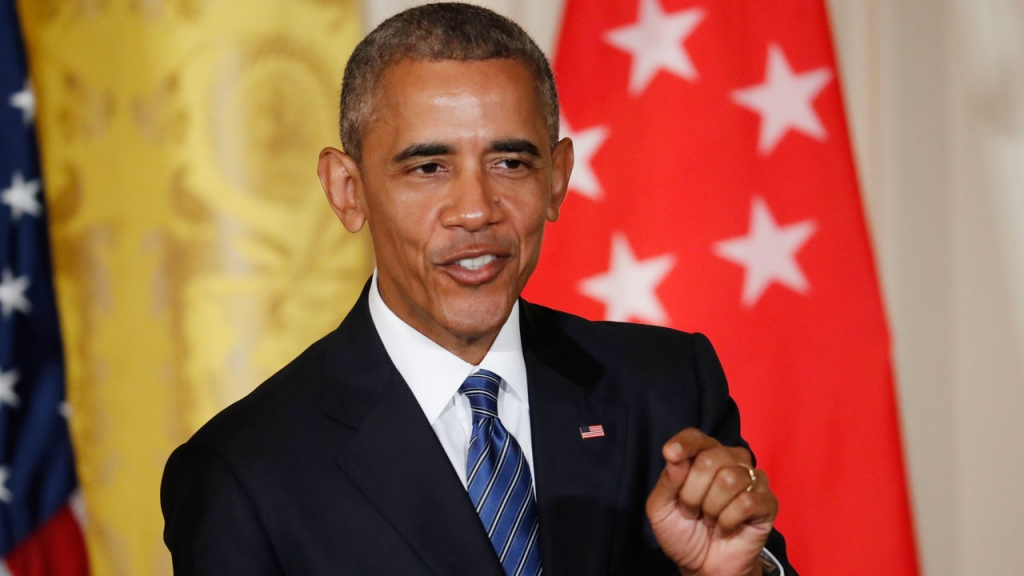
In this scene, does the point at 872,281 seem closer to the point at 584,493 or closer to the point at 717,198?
the point at 717,198

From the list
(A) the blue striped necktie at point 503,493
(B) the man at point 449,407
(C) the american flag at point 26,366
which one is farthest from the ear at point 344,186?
(C) the american flag at point 26,366

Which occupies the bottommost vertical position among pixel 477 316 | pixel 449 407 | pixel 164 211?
pixel 449 407

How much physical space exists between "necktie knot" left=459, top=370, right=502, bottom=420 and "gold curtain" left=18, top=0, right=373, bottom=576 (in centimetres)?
107

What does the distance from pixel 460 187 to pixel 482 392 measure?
33cm

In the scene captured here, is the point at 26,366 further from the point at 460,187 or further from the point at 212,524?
the point at 460,187

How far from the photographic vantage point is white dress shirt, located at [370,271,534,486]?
166 centimetres

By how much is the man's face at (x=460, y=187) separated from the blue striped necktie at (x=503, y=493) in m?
0.17

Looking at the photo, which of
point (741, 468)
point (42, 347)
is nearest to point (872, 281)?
point (741, 468)

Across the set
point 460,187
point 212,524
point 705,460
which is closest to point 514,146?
point 460,187

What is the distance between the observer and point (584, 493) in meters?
1.61

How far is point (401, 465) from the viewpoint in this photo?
1.57 meters

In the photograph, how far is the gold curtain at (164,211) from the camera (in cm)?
257

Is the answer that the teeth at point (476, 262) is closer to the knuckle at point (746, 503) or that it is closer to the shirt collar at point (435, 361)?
the shirt collar at point (435, 361)

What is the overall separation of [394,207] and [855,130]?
1701 mm
